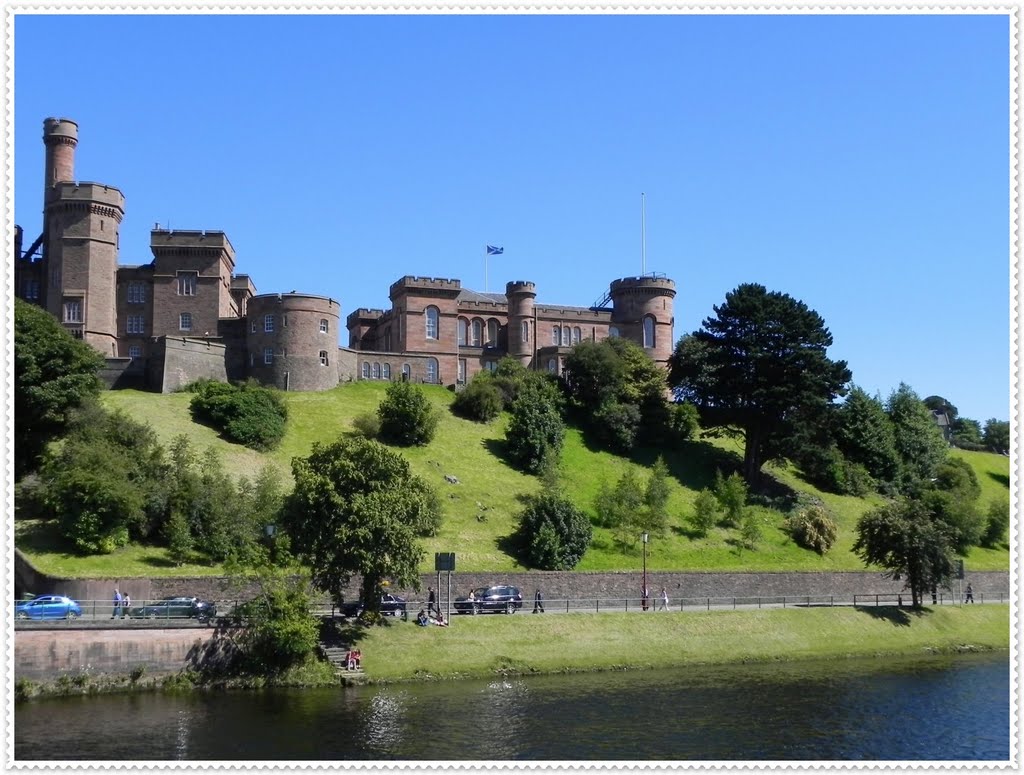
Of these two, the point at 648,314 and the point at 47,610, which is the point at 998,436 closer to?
the point at 648,314

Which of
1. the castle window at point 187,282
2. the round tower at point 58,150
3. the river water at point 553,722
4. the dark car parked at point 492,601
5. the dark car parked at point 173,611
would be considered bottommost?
the river water at point 553,722

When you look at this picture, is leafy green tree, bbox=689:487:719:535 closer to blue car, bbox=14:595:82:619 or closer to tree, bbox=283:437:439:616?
tree, bbox=283:437:439:616

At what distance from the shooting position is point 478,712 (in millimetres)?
37719

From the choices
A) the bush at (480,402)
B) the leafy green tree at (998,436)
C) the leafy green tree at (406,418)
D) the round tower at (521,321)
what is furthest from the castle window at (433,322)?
the leafy green tree at (998,436)

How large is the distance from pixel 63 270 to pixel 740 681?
59.0 metres

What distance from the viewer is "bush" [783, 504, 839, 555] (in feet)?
232

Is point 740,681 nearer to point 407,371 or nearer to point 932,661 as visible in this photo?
point 932,661

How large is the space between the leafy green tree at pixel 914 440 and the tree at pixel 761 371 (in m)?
10.7

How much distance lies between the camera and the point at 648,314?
328 ft

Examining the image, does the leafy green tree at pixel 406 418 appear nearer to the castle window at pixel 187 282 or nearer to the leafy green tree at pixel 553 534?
the leafy green tree at pixel 553 534

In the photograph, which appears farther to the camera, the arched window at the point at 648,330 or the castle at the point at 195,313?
the arched window at the point at 648,330

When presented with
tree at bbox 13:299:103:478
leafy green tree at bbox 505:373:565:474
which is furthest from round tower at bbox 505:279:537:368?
tree at bbox 13:299:103:478

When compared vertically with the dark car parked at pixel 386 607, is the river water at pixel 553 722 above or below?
below

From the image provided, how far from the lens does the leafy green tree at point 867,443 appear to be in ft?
281
